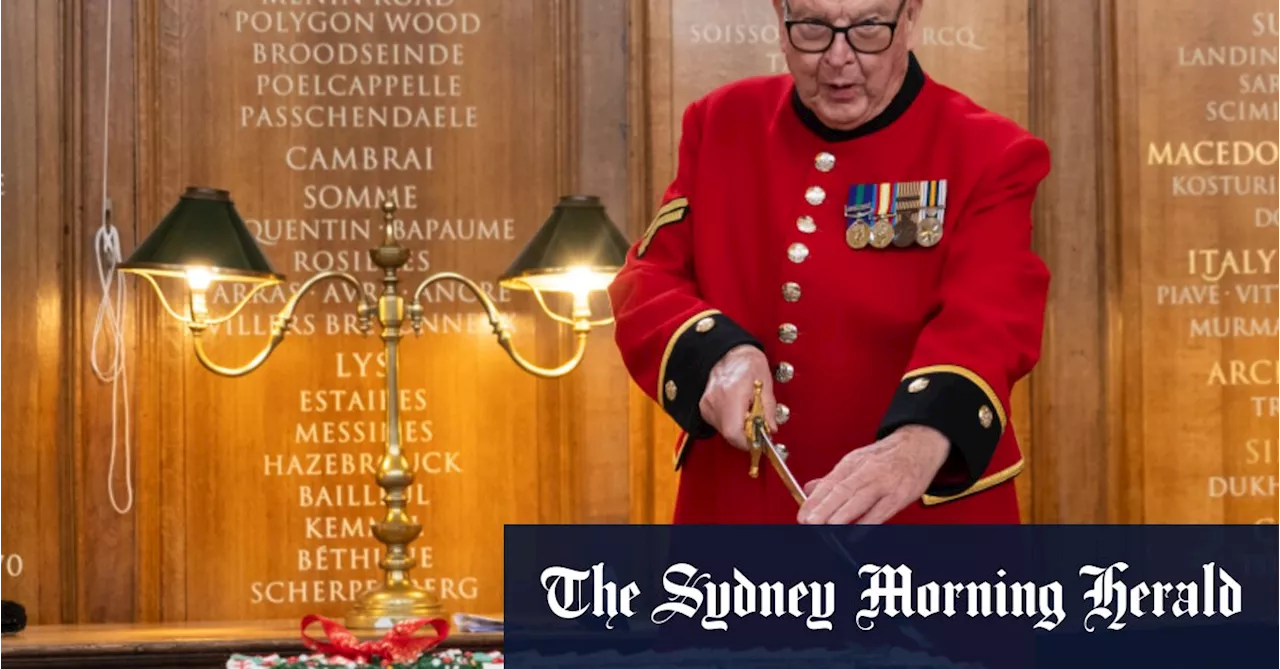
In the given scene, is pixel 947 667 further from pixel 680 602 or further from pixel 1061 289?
pixel 1061 289

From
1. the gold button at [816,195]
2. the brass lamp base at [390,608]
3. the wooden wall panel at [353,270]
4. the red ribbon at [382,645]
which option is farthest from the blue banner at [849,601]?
the wooden wall panel at [353,270]

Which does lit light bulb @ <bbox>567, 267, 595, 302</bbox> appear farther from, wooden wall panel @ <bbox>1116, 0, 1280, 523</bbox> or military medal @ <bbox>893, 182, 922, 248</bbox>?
military medal @ <bbox>893, 182, 922, 248</bbox>

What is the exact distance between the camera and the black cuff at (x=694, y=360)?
1.50m

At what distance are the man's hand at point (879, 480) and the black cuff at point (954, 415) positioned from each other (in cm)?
1

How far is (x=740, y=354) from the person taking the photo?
1481 millimetres

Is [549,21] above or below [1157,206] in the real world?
above

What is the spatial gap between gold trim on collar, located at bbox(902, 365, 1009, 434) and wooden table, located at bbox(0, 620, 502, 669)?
6.55 ft

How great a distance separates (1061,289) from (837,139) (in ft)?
8.27

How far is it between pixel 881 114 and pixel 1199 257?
105 inches

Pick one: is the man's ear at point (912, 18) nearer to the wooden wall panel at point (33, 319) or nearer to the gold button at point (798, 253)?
the gold button at point (798, 253)

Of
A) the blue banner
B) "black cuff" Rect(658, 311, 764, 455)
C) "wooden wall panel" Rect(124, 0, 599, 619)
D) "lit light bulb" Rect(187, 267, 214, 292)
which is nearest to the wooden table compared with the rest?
"wooden wall panel" Rect(124, 0, 599, 619)

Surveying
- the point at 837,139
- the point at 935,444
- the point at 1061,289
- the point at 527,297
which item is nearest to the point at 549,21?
the point at 527,297

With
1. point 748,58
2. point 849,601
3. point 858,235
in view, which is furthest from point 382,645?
point 748,58

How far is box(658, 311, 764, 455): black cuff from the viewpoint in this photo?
4.91 feet
